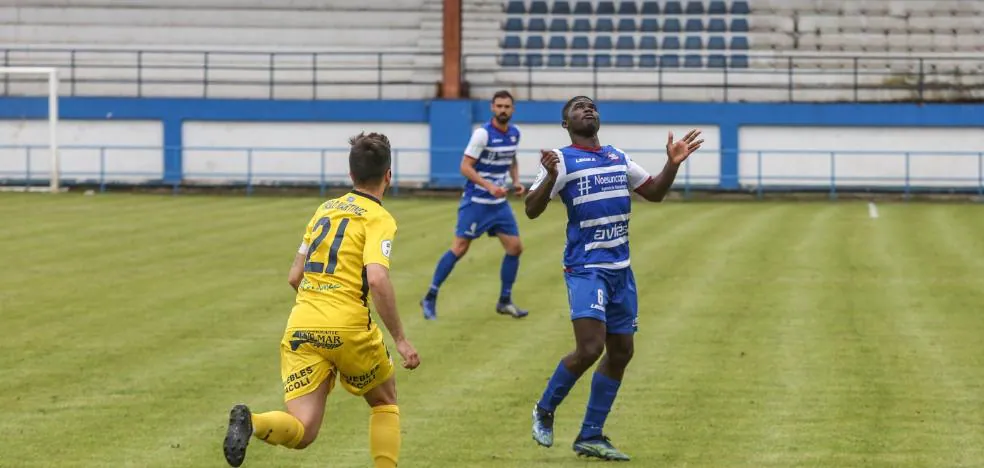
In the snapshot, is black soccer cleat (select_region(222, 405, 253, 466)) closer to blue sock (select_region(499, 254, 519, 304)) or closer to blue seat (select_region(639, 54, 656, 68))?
blue sock (select_region(499, 254, 519, 304))

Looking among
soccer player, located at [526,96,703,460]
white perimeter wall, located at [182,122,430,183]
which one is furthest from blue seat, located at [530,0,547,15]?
soccer player, located at [526,96,703,460]

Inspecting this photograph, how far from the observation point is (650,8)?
41812 millimetres

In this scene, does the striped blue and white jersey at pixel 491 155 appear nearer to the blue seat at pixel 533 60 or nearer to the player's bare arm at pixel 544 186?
the player's bare arm at pixel 544 186

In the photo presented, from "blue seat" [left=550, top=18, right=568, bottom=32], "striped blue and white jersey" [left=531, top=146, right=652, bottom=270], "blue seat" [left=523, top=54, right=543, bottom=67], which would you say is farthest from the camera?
"blue seat" [left=550, top=18, right=568, bottom=32]

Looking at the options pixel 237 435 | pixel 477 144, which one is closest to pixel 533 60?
pixel 477 144

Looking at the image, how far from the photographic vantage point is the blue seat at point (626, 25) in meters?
41.1

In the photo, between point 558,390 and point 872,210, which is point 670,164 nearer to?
point 558,390

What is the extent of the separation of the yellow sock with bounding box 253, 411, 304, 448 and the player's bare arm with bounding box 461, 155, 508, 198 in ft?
23.9

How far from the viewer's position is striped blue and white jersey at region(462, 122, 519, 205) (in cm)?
1420

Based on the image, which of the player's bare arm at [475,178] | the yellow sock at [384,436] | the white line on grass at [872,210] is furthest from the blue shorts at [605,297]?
the white line on grass at [872,210]

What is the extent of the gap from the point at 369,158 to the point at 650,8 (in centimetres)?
3578

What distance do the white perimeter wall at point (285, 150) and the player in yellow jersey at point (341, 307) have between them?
3017 cm

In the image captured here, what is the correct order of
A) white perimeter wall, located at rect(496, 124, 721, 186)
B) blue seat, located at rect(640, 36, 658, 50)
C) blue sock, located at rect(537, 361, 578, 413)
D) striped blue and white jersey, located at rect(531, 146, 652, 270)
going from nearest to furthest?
striped blue and white jersey, located at rect(531, 146, 652, 270)
blue sock, located at rect(537, 361, 578, 413)
white perimeter wall, located at rect(496, 124, 721, 186)
blue seat, located at rect(640, 36, 658, 50)

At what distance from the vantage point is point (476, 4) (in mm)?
42125
